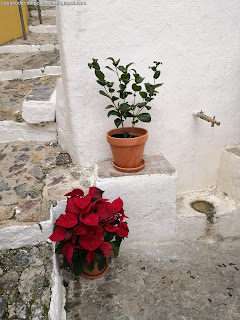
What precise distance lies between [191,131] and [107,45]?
40.6 inches

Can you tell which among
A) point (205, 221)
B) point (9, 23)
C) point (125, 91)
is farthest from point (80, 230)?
point (9, 23)

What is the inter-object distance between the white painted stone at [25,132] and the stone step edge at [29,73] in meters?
1.44

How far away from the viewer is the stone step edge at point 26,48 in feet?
15.4

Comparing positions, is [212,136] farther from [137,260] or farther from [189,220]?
[137,260]

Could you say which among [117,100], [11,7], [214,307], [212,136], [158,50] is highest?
[11,7]

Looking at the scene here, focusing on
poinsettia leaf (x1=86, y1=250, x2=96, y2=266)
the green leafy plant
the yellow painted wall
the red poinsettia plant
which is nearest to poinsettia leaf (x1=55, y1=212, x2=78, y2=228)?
the red poinsettia plant

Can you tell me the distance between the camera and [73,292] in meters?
1.83

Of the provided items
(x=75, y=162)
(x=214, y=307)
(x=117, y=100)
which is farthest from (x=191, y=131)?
(x=214, y=307)

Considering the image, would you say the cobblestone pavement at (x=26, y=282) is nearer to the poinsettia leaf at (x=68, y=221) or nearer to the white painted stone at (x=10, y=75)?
the poinsettia leaf at (x=68, y=221)

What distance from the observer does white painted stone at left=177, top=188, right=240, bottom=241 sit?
7.37 feet

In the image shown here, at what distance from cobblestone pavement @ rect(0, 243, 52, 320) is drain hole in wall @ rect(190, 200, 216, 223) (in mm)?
1328

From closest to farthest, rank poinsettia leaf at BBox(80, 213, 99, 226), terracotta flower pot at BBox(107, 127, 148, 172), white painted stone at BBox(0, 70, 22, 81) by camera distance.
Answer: poinsettia leaf at BBox(80, 213, 99, 226) → terracotta flower pot at BBox(107, 127, 148, 172) → white painted stone at BBox(0, 70, 22, 81)

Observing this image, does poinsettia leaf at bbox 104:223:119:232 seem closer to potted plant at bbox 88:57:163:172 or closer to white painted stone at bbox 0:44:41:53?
potted plant at bbox 88:57:163:172

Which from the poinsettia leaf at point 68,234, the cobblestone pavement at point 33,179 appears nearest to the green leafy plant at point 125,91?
the cobblestone pavement at point 33,179
